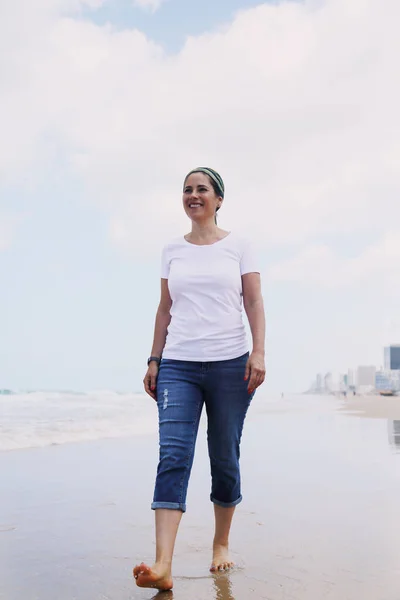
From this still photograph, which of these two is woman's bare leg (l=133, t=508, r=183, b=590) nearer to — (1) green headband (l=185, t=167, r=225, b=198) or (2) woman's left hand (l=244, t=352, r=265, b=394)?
(2) woman's left hand (l=244, t=352, r=265, b=394)

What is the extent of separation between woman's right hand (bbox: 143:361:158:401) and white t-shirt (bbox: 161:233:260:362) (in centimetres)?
10

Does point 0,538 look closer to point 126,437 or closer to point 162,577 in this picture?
point 162,577

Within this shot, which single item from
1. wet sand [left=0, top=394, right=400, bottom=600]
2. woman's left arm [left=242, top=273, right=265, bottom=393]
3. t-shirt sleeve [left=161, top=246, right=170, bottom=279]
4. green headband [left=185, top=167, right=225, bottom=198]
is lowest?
wet sand [left=0, top=394, right=400, bottom=600]

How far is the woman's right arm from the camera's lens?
2.97 metres

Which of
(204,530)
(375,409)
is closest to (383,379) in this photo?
(375,409)

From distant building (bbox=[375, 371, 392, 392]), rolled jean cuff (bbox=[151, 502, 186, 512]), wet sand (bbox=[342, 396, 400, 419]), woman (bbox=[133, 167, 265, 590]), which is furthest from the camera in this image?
distant building (bbox=[375, 371, 392, 392])

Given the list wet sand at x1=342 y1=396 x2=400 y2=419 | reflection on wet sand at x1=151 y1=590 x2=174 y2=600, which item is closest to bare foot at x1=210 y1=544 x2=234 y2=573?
reflection on wet sand at x1=151 y1=590 x2=174 y2=600

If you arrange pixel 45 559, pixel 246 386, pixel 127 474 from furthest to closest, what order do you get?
pixel 127 474
pixel 45 559
pixel 246 386

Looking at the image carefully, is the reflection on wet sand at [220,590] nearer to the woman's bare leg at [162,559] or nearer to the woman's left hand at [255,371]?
the woman's bare leg at [162,559]

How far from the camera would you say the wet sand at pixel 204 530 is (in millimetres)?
2676

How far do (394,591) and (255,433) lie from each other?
7.86 m

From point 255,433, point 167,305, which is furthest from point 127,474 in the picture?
point 255,433

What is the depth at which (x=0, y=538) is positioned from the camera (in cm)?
349

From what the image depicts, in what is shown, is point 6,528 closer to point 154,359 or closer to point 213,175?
point 154,359
